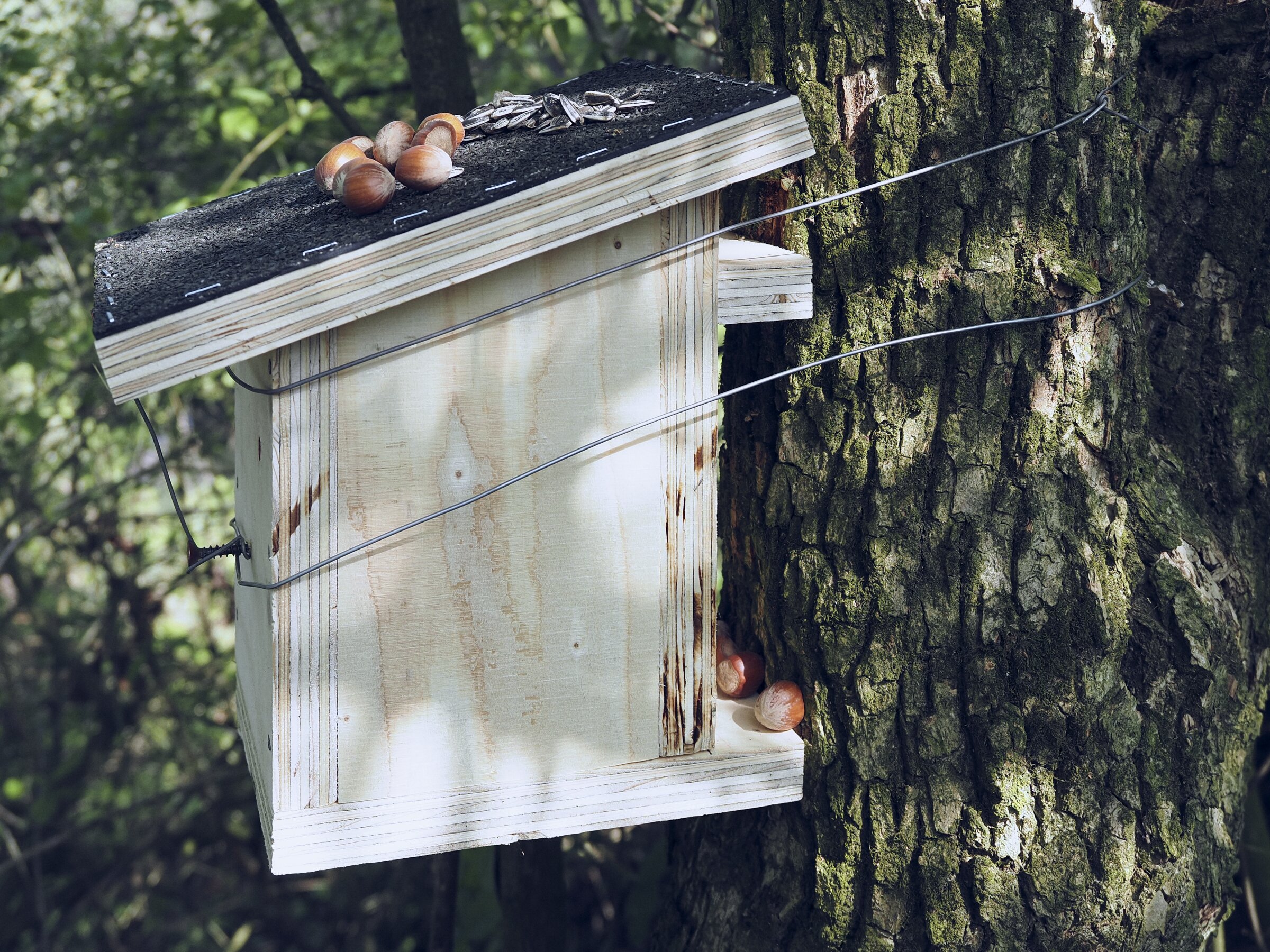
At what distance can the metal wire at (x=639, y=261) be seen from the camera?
1.15 metres

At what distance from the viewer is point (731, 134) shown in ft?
3.84

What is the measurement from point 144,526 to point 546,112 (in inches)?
104

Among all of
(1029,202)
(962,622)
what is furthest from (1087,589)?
(1029,202)

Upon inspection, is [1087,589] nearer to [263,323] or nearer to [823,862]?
[823,862]

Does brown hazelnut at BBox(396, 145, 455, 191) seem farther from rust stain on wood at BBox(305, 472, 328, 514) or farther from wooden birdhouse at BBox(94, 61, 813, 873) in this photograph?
rust stain on wood at BBox(305, 472, 328, 514)

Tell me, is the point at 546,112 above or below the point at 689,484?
above

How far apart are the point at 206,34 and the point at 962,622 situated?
376 centimetres

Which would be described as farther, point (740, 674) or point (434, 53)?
point (434, 53)

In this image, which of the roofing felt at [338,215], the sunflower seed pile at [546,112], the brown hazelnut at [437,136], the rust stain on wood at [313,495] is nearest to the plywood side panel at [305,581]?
the rust stain on wood at [313,495]

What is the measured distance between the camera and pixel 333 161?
1.35 m

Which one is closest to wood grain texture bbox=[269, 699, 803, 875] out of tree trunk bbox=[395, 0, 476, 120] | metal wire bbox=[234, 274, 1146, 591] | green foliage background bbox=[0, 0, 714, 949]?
metal wire bbox=[234, 274, 1146, 591]

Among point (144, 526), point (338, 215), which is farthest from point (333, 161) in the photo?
point (144, 526)

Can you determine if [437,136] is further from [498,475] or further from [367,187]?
[498,475]

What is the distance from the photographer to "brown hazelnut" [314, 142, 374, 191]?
4.43 ft
